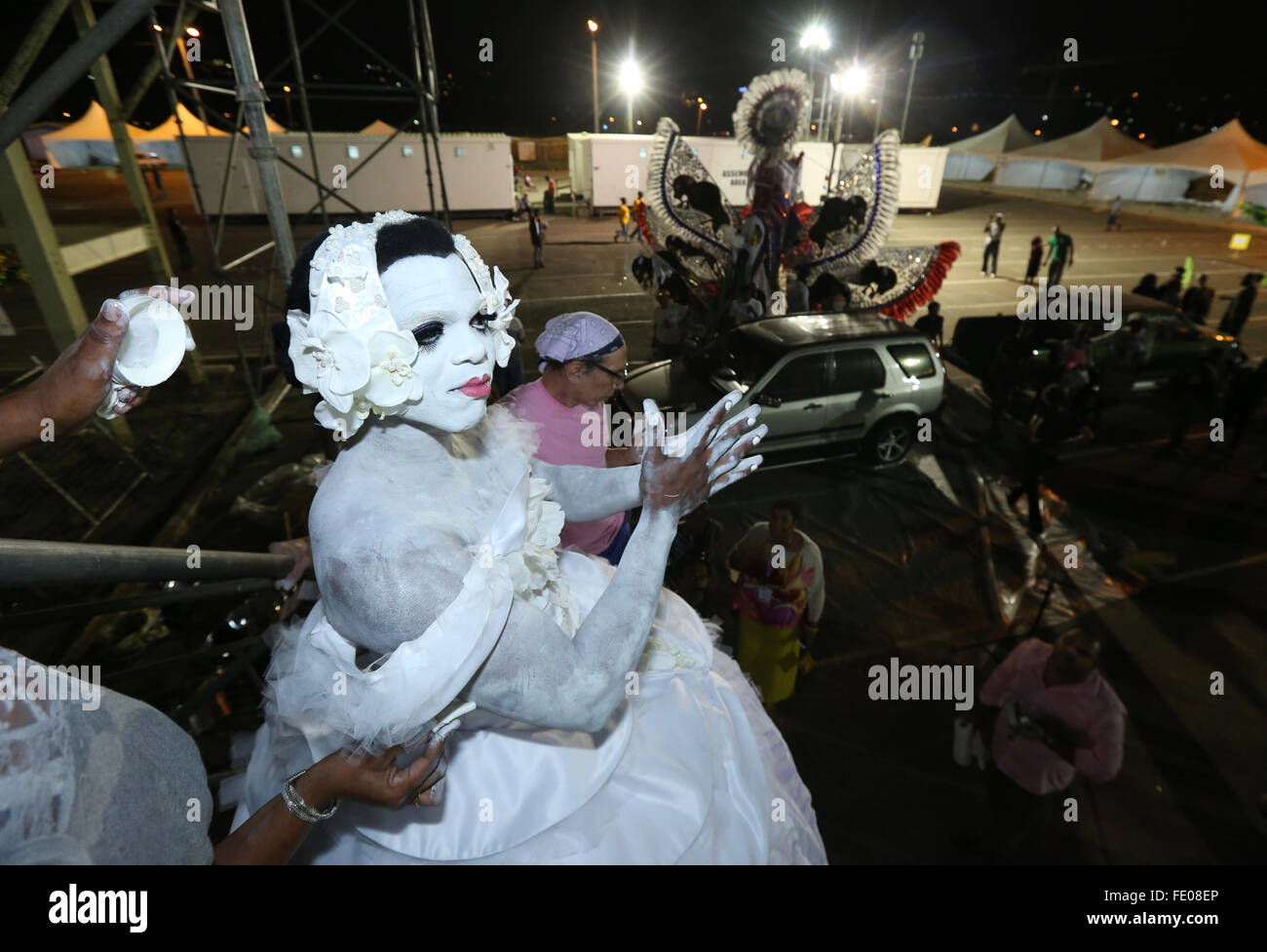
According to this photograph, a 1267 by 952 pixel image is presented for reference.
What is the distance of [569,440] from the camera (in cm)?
309

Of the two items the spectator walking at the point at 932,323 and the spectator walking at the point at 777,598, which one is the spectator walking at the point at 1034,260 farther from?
the spectator walking at the point at 777,598

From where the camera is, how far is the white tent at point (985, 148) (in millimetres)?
34000

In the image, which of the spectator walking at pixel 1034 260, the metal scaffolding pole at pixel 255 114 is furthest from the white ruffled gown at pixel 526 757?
the spectator walking at pixel 1034 260

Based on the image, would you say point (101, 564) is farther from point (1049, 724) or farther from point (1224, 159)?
point (1224, 159)

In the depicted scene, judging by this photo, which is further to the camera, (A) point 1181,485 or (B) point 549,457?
(A) point 1181,485

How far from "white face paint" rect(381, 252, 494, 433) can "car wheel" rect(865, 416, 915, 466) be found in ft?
21.5

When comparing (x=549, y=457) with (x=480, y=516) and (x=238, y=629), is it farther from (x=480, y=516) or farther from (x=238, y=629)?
(x=238, y=629)

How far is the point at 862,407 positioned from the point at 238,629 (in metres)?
6.37

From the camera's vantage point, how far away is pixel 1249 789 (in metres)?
3.68

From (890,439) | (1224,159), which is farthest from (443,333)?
(1224,159)

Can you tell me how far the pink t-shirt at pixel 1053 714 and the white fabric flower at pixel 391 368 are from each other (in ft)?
11.1

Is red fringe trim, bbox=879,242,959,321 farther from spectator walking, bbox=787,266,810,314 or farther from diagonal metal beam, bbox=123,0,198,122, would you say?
diagonal metal beam, bbox=123,0,198,122

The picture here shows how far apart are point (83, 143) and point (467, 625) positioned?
1855 inches
